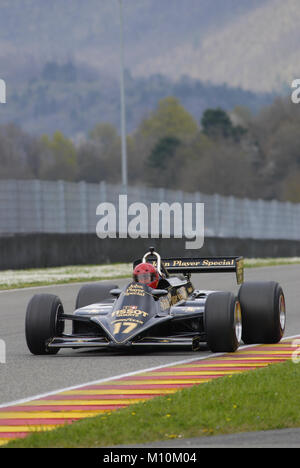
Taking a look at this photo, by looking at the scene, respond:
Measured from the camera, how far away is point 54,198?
2966cm

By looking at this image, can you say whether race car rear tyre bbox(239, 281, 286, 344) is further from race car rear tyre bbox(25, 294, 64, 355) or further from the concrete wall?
the concrete wall

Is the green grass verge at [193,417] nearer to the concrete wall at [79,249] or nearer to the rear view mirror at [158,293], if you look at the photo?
the rear view mirror at [158,293]

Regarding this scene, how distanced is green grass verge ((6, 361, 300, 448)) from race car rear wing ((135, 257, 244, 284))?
12.8 feet

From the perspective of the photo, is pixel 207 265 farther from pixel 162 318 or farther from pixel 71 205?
pixel 71 205

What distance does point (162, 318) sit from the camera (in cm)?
1075

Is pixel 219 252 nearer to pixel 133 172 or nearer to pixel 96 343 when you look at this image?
pixel 96 343

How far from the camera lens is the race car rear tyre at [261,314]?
11445 millimetres

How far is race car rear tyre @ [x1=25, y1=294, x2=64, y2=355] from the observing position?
424 inches

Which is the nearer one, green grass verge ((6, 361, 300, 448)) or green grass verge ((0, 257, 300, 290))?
green grass verge ((6, 361, 300, 448))

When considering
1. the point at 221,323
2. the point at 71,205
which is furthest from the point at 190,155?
the point at 221,323

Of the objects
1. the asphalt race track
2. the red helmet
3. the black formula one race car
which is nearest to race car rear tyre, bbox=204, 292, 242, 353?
the black formula one race car

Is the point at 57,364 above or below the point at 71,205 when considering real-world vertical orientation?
below

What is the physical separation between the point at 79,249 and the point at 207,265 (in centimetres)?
1713

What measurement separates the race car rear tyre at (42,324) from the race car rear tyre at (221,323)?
1.62 metres
